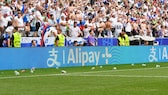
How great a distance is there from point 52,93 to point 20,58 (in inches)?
389

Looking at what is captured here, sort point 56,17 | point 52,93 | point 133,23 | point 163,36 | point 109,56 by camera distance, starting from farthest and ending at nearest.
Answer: point 163,36
point 133,23
point 56,17
point 109,56
point 52,93

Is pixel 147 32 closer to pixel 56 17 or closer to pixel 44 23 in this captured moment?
pixel 56 17

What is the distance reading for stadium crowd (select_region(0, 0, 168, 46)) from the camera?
83.2 feet

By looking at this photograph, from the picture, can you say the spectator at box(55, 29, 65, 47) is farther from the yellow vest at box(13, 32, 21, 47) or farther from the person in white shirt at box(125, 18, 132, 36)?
the person in white shirt at box(125, 18, 132, 36)

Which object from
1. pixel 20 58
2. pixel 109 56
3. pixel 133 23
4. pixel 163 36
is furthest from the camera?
pixel 163 36

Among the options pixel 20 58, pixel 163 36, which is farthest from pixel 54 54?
pixel 163 36

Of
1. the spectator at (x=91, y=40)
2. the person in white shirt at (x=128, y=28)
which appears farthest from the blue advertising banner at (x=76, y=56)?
the person in white shirt at (x=128, y=28)

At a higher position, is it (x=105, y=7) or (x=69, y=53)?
(x=105, y=7)

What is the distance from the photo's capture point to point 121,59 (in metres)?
26.5

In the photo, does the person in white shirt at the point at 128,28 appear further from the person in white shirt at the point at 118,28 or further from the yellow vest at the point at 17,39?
the yellow vest at the point at 17,39

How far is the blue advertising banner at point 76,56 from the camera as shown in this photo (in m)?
21.3

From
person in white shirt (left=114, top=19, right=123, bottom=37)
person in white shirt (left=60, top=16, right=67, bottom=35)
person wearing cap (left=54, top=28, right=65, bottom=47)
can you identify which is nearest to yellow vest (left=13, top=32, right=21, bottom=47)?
person wearing cap (left=54, top=28, right=65, bottom=47)

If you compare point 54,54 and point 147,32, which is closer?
point 54,54

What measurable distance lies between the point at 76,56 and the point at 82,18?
640 cm
